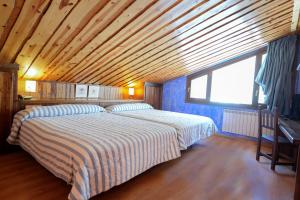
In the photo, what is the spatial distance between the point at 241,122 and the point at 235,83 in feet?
3.00

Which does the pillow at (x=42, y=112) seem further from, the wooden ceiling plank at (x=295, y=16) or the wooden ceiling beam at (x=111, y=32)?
the wooden ceiling plank at (x=295, y=16)

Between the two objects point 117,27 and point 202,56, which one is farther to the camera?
point 202,56

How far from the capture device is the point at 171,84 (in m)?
5.25

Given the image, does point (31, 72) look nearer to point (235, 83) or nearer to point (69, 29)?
point (69, 29)

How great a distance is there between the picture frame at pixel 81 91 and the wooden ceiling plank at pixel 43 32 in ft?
3.50

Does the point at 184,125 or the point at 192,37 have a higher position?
the point at 192,37

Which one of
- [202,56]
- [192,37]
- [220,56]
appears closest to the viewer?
[192,37]

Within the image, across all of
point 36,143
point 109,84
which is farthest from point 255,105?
point 36,143

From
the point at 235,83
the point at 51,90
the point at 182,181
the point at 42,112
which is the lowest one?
the point at 182,181

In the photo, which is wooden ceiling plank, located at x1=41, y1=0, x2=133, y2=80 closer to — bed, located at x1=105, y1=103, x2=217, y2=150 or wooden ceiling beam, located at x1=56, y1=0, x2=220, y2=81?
wooden ceiling beam, located at x1=56, y1=0, x2=220, y2=81

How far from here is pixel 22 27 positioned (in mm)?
1968

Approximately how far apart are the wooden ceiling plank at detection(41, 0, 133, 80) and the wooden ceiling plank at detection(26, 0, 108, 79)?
0.15ft

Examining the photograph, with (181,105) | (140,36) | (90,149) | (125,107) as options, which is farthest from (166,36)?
(181,105)

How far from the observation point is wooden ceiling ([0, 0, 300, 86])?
6.23 feet
